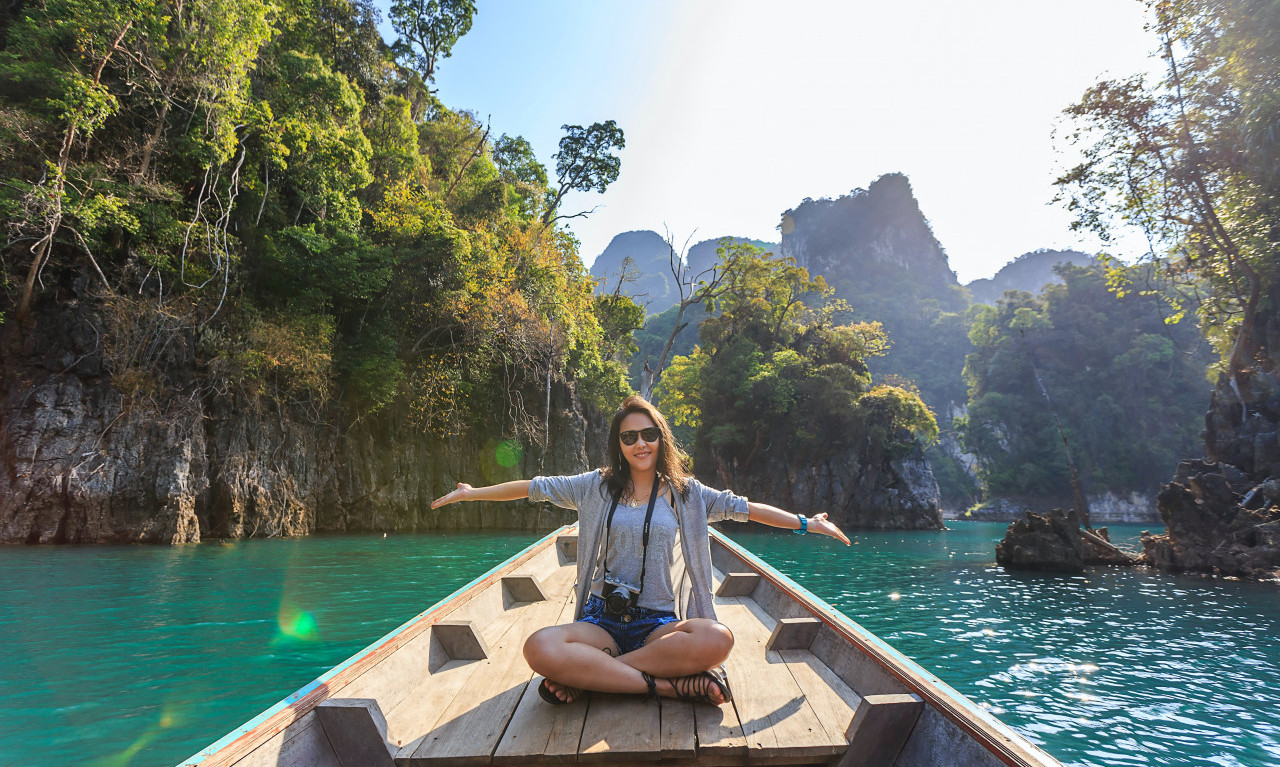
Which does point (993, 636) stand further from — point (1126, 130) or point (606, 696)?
point (1126, 130)

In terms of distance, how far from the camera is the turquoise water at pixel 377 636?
369 cm

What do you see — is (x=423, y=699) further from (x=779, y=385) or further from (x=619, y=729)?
(x=779, y=385)

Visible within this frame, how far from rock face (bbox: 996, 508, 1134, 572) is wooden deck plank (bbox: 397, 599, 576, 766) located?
42.2 ft

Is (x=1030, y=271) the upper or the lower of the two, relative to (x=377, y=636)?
upper

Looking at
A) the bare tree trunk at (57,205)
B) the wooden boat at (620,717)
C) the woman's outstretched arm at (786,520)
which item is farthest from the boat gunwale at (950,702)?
the bare tree trunk at (57,205)

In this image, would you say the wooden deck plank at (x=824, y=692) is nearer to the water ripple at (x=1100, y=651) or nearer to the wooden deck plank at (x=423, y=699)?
the wooden deck plank at (x=423, y=699)

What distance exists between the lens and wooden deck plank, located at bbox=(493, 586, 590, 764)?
1.89 meters

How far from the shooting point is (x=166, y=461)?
37.2 feet

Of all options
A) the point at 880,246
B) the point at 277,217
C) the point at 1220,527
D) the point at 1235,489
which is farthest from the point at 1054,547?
the point at 880,246

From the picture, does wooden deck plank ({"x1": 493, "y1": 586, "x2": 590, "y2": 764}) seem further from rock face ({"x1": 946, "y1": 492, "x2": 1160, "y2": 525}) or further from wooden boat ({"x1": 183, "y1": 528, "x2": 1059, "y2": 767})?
rock face ({"x1": 946, "y1": 492, "x2": 1160, "y2": 525})

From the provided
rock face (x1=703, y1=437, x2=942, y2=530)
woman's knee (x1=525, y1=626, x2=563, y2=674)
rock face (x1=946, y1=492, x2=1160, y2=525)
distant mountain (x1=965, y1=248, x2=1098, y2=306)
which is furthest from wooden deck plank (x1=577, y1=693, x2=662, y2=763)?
distant mountain (x1=965, y1=248, x2=1098, y2=306)

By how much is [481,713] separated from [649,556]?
33.8 inches

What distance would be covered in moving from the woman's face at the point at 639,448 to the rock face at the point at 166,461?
12134 millimetres

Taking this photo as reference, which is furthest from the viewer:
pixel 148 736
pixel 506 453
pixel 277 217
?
pixel 506 453
